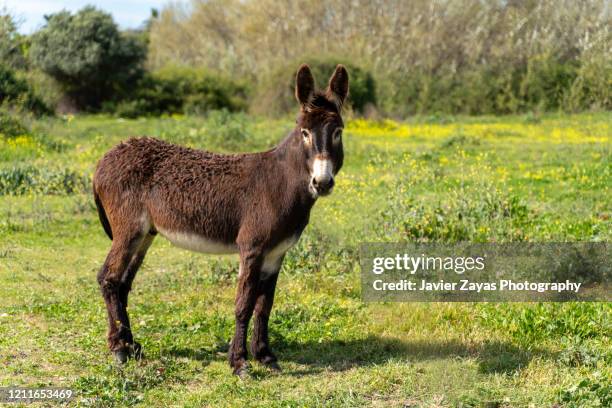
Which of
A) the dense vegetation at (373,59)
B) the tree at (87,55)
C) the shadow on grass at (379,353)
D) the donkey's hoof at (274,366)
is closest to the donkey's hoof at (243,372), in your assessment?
the donkey's hoof at (274,366)

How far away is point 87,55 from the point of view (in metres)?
29.2

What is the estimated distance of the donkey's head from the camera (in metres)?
5.74

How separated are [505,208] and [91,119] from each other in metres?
21.0

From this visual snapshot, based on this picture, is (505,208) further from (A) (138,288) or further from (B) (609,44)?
(B) (609,44)

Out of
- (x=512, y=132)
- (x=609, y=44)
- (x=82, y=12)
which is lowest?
(x=512, y=132)

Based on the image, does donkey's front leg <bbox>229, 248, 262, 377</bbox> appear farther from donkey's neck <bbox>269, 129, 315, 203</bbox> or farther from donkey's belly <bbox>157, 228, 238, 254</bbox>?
donkey's neck <bbox>269, 129, 315, 203</bbox>

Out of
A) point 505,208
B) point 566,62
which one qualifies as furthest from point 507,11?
point 505,208

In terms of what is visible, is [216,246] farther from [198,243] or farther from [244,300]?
[244,300]

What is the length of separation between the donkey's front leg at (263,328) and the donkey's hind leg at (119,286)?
1.04 meters

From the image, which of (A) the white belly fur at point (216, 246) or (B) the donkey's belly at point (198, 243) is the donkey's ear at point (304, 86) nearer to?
(A) the white belly fur at point (216, 246)

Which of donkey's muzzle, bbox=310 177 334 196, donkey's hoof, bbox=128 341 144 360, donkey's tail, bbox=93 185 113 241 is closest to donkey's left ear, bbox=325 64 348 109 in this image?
donkey's muzzle, bbox=310 177 334 196

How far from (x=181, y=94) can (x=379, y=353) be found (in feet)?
84.0

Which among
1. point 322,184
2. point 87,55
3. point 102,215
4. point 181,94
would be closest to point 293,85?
point 181,94

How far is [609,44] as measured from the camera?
904 inches
